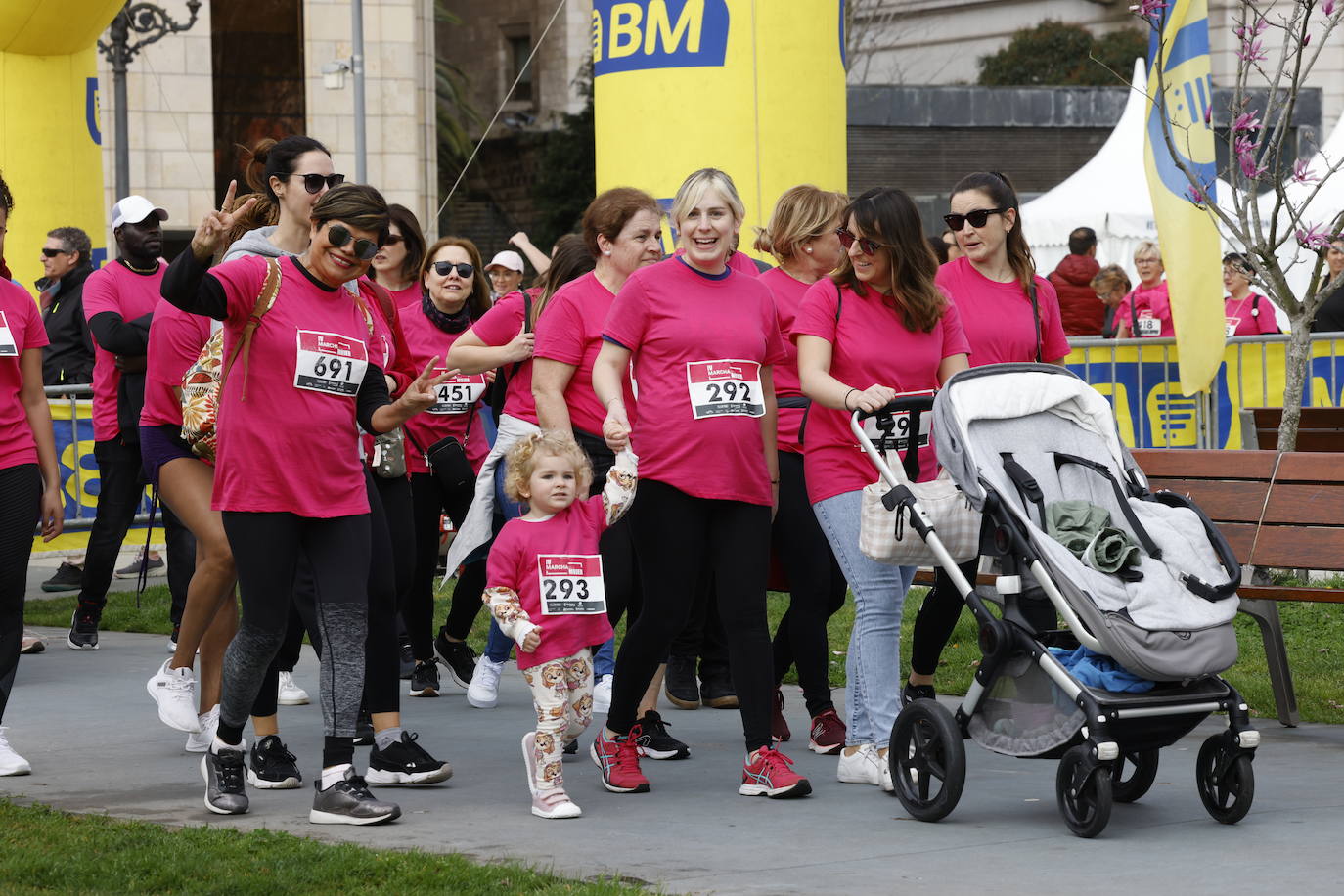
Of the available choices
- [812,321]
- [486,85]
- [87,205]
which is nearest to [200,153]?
[87,205]

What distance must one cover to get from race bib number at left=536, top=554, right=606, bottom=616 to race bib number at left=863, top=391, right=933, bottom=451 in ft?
3.06

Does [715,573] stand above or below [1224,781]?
above

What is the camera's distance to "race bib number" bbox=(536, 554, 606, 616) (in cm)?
582

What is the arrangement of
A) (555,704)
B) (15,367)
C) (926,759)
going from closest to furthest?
(926,759) → (555,704) → (15,367)

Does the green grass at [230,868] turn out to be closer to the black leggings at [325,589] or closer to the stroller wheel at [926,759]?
the black leggings at [325,589]

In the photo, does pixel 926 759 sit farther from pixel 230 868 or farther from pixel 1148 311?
pixel 1148 311

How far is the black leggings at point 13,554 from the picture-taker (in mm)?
6637

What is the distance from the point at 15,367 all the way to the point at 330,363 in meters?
1.71

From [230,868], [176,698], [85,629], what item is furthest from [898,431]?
[85,629]

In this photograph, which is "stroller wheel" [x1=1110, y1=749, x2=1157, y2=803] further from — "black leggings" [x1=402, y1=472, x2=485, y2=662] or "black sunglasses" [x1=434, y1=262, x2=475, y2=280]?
"black sunglasses" [x1=434, y1=262, x2=475, y2=280]

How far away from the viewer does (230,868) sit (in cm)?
502

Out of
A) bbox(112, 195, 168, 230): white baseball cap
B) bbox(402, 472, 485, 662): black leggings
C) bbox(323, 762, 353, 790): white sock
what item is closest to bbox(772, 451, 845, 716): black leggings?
bbox(323, 762, 353, 790): white sock

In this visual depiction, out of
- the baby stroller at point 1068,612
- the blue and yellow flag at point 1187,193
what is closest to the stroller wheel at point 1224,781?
the baby stroller at point 1068,612

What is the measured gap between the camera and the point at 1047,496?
584 cm
